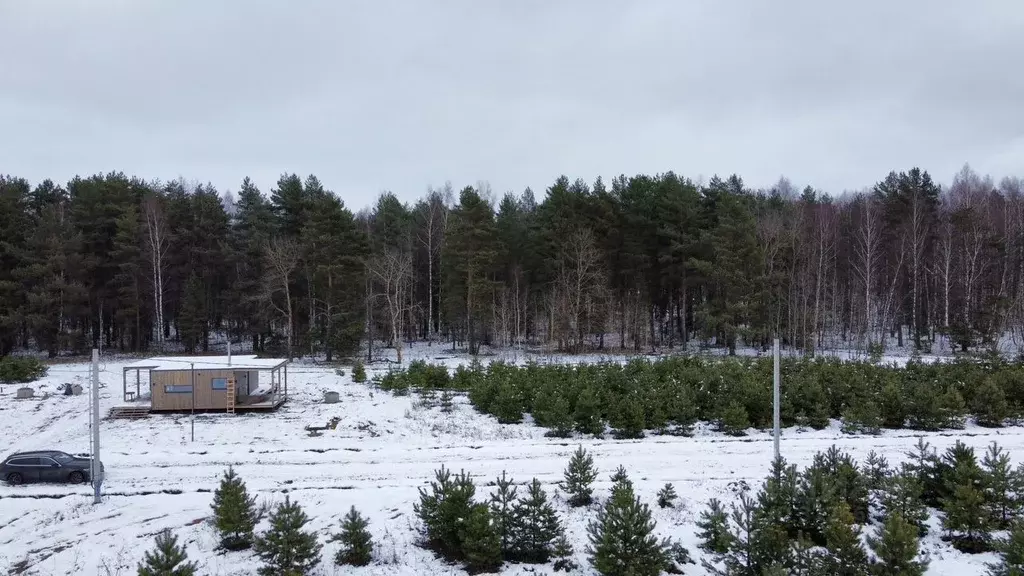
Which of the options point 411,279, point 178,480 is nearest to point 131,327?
point 411,279

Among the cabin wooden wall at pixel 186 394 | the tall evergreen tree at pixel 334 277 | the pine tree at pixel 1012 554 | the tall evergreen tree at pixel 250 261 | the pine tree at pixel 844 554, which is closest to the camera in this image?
the pine tree at pixel 1012 554

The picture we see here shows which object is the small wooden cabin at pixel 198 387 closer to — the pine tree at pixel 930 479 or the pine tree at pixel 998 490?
the pine tree at pixel 930 479

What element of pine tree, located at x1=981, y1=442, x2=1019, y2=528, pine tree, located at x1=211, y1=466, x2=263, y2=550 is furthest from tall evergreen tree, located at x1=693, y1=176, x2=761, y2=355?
pine tree, located at x1=211, y1=466, x2=263, y2=550

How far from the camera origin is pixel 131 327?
48938mm

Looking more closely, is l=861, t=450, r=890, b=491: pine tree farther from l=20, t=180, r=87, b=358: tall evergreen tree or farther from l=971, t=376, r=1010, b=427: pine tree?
l=20, t=180, r=87, b=358: tall evergreen tree

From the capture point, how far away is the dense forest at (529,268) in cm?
4259

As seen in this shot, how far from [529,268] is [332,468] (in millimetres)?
35315

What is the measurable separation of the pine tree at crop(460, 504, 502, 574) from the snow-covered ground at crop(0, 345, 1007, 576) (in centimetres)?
47

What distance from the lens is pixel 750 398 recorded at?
72.7ft

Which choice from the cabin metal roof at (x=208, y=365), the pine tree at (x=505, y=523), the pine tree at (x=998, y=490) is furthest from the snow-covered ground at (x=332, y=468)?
the cabin metal roof at (x=208, y=365)

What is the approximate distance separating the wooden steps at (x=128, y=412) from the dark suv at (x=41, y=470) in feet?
27.1

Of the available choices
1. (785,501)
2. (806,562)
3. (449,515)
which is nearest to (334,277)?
(449,515)

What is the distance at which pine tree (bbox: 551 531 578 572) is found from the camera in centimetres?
1162

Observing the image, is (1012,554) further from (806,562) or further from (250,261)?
(250,261)
